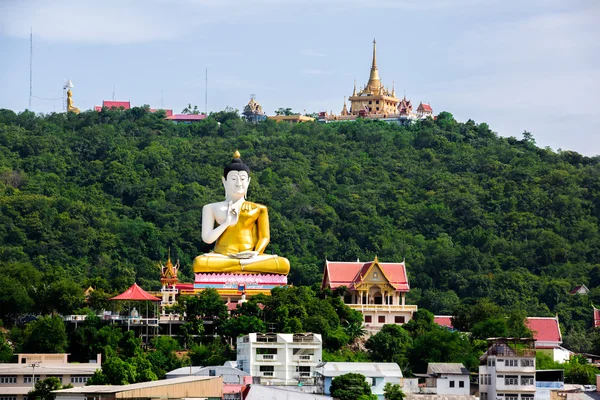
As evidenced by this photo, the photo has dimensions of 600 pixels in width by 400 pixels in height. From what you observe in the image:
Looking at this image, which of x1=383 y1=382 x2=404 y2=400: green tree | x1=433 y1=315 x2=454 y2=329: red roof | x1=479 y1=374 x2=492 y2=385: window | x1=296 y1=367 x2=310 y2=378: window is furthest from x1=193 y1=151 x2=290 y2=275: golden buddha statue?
x1=383 y1=382 x2=404 y2=400: green tree

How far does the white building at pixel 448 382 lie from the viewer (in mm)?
52250

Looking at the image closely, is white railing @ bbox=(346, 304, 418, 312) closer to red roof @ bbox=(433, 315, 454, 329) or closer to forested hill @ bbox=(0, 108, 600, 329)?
red roof @ bbox=(433, 315, 454, 329)

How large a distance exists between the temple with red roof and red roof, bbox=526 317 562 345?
14.7ft

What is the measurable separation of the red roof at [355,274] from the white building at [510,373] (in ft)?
37.2

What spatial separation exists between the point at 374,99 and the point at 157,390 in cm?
7484

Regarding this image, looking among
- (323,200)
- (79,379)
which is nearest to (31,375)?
(79,379)

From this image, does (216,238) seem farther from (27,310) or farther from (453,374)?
(453,374)

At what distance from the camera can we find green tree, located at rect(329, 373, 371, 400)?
4994cm

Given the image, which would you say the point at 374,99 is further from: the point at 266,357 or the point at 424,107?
the point at 266,357

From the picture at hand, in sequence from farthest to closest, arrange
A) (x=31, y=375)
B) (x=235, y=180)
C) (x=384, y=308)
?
(x=235, y=180) → (x=384, y=308) → (x=31, y=375)

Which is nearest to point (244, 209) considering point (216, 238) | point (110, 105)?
point (216, 238)

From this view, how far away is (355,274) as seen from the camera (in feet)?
212

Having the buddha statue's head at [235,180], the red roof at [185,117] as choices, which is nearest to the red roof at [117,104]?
the red roof at [185,117]

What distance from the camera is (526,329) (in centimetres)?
6016
